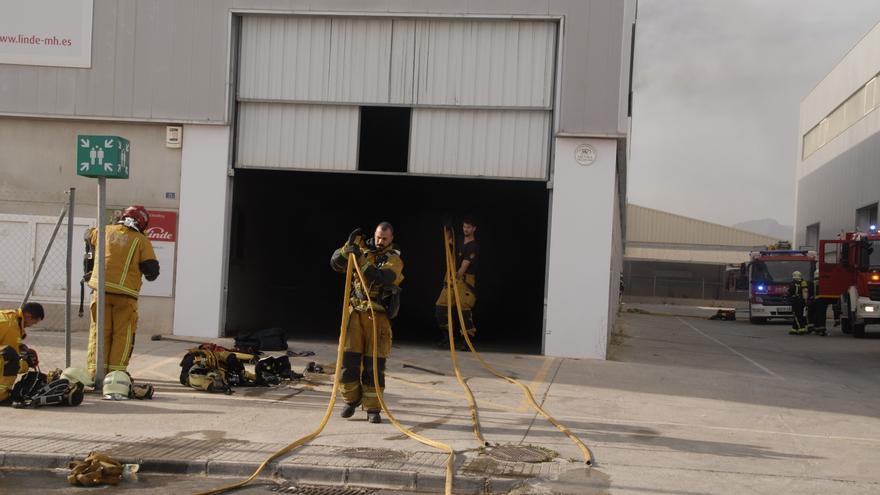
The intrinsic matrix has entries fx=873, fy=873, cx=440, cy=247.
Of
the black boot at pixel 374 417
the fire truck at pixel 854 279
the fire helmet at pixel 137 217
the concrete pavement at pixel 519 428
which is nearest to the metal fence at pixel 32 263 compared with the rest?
the concrete pavement at pixel 519 428

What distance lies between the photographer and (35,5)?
14023mm

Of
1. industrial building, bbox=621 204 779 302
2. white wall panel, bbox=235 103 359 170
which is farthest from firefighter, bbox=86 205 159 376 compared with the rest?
industrial building, bbox=621 204 779 302

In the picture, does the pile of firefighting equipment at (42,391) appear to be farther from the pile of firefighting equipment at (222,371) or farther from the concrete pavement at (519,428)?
the pile of firefighting equipment at (222,371)

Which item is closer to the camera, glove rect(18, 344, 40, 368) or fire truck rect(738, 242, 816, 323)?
glove rect(18, 344, 40, 368)

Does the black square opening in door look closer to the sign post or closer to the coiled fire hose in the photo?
the sign post

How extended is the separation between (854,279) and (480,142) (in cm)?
1438

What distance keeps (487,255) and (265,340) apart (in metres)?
15.3

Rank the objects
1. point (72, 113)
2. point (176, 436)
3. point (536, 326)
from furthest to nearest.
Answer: point (536, 326) → point (72, 113) → point (176, 436)

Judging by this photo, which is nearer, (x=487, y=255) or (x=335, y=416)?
(x=335, y=416)

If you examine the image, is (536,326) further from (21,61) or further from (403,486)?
(403,486)

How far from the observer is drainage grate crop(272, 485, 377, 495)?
5.98 m

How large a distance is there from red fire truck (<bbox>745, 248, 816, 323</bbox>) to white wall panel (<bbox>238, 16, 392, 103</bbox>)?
Result: 804 inches

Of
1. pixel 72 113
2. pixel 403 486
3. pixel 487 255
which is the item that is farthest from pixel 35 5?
pixel 487 255

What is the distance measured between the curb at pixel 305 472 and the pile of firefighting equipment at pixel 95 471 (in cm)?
21
